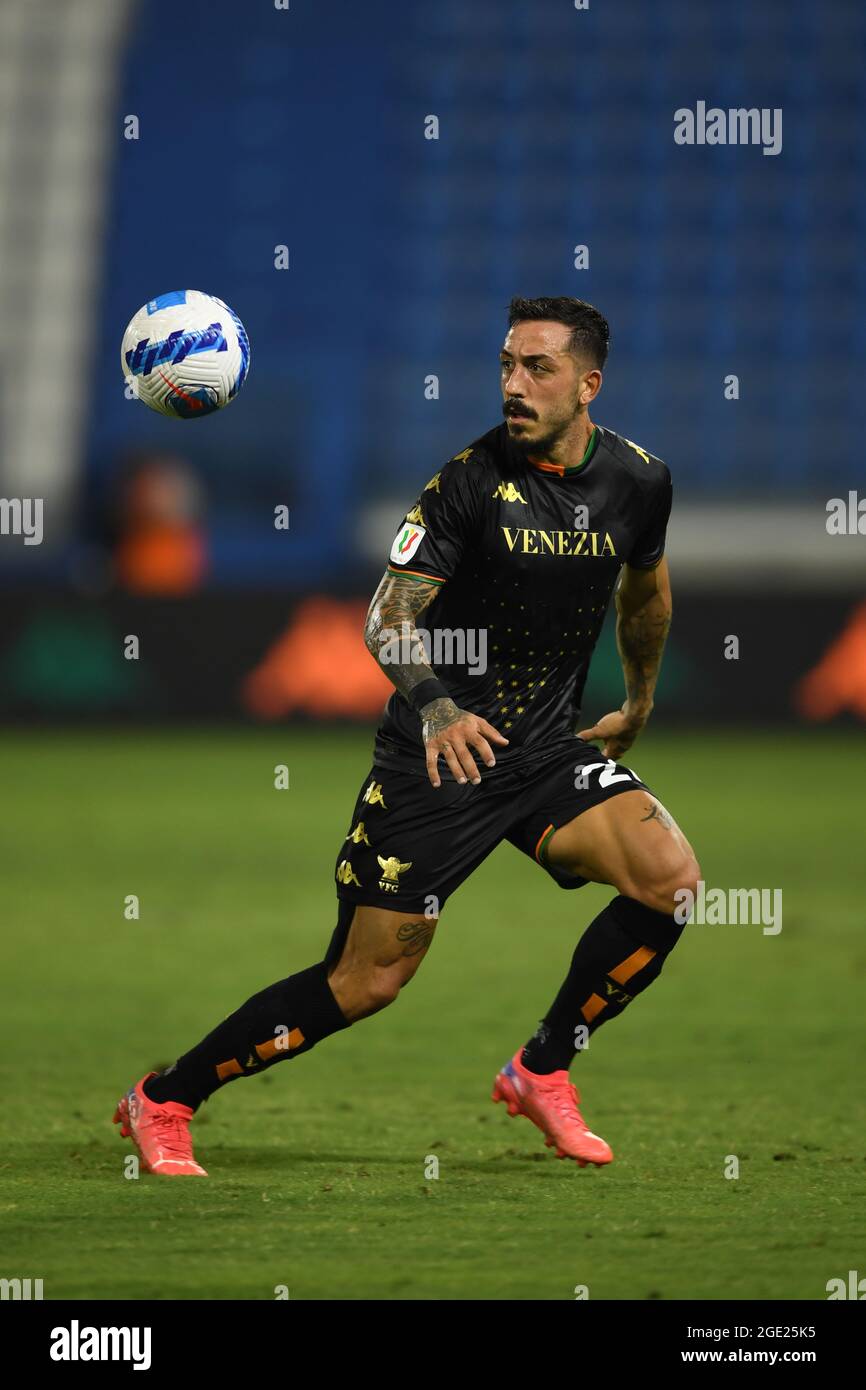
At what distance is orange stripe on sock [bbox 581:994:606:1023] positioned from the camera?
5.43m

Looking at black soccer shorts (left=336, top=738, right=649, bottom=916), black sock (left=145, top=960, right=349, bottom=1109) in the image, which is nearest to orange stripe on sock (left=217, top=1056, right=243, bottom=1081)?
black sock (left=145, top=960, right=349, bottom=1109)

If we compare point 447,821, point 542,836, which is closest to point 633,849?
point 542,836

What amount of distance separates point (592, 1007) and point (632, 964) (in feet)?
0.60

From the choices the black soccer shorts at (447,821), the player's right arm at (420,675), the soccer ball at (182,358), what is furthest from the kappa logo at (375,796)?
the soccer ball at (182,358)

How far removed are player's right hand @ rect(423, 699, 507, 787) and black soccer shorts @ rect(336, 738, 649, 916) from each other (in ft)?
1.20

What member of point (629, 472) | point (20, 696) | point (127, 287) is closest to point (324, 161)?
point (127, 287)

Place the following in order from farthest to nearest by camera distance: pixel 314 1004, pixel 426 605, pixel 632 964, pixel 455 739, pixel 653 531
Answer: pixel 653 531, pixel 632 964, pixel 314 1004, pixel 426 605, pixel 455 739

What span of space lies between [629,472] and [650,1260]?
2.18 m

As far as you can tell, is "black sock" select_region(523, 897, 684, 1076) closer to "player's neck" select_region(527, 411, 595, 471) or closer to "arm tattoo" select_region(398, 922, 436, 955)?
"arm tattoo" select_region(398, 922, 436, 955)

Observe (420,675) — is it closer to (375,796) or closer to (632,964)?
(375,796)

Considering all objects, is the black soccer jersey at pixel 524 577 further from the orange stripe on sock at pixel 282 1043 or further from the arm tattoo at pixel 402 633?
the orange stripe on sock at pixel 282 1043

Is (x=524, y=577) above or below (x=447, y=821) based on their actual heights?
above

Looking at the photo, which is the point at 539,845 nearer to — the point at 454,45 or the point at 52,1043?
the point at 52,1043

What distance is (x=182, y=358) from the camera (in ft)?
17.7
